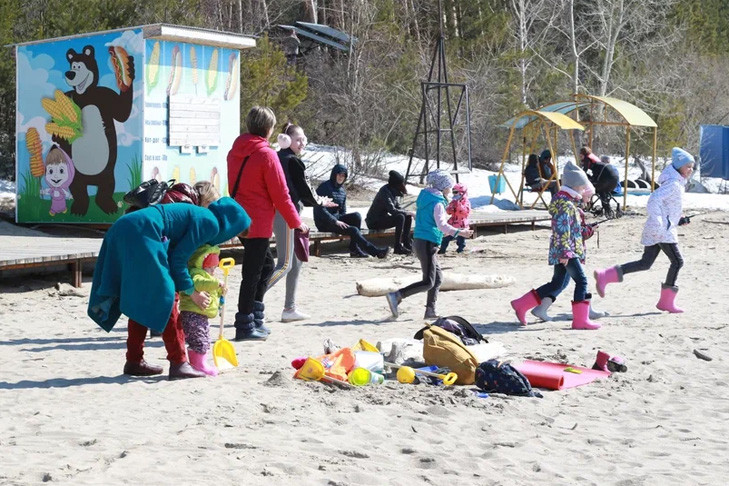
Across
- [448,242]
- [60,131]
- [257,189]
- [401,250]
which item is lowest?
[401,250]

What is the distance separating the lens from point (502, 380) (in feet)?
22.4

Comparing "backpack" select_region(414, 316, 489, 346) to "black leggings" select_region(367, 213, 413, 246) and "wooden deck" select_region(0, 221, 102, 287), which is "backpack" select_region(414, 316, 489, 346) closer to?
"wooden deck" select_region(0, 221, 102, 287)

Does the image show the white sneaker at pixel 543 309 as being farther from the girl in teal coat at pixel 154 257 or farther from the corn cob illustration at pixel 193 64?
the corn cob illustration at pixel 193 64

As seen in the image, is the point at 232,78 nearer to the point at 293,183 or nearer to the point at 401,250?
the point at 401,250

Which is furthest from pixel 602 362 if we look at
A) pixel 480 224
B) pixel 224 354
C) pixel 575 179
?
pixel 480 224

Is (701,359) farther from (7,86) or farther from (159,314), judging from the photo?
(7,86)

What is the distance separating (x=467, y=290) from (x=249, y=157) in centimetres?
455

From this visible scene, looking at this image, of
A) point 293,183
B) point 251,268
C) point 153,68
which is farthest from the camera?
point 153,68

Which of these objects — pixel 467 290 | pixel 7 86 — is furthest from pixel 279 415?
pixel 7 86

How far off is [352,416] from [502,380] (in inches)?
48.5

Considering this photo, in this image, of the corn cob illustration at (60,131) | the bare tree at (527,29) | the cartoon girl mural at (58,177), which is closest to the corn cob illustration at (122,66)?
the corn cob illustration at (60,131)

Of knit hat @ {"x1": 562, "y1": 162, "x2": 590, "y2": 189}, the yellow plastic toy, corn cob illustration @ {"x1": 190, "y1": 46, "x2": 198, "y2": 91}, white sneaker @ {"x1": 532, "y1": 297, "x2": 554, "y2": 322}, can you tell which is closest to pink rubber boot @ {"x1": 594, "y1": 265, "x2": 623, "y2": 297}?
white sneaker @ {"x1": 532, "y1": 297, "x2": 554, "y2": 322}

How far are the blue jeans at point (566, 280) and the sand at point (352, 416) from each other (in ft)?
1.08

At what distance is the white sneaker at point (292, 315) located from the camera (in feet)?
30.8
